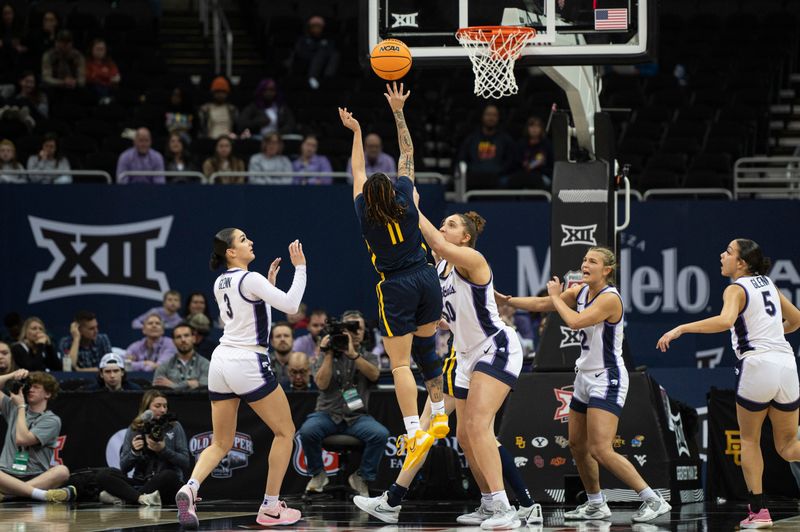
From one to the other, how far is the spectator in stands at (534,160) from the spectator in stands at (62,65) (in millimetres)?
7665

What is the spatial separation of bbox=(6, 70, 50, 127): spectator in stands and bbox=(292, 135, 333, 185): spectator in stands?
180 inches

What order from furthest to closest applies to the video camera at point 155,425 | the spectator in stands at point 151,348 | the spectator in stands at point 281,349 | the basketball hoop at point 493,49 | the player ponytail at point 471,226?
the spectator in stands at point 151,348 → the spectator in stands at point 281,349 → the video camera at point 155,425 → the basketball hoop at point 493,49 → the player ponytail at point 471,226

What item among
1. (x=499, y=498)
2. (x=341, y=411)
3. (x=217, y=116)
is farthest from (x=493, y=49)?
(x=217, y=116)

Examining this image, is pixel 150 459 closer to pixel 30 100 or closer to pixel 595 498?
pixel 595 498

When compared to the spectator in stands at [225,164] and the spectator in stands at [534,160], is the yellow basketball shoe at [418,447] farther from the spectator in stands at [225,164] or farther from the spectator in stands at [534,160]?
the spectator in stands at [534,160]

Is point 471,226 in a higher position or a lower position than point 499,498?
higher

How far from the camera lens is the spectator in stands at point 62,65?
20.6 m

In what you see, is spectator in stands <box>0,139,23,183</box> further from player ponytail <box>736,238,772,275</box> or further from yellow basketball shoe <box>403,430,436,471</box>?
player ponytail <box>736,238,772,275</box>

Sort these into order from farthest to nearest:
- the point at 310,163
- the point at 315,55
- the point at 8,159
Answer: the point at 315,55, the point at 310,163, the point at 8,159

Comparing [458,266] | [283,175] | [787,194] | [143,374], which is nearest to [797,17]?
[787,194]

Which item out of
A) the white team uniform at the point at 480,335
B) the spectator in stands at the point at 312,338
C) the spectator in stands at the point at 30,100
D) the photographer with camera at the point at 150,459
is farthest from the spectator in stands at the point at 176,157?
the white team uniform at the point at 480,335

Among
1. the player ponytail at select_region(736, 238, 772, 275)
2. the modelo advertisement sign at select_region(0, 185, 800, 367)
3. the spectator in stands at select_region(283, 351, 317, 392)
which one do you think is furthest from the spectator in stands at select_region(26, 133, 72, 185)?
the player ponytail at select_region(736, 238, 772, 275)

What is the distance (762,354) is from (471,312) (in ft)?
7.77

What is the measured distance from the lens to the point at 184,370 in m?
14.0
